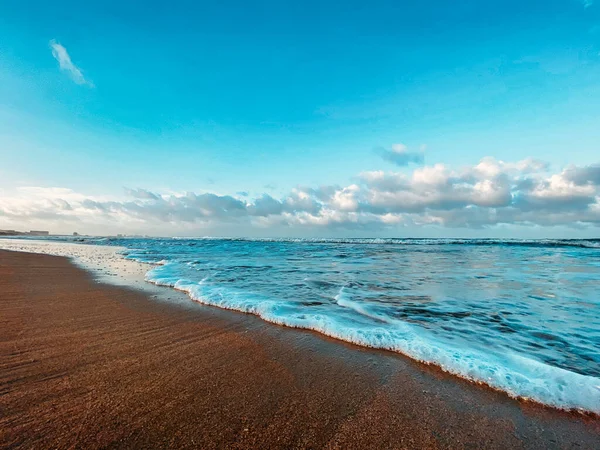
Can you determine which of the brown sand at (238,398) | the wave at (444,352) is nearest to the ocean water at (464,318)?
the wave at (444,352)

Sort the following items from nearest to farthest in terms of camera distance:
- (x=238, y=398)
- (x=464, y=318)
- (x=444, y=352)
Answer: (x=238, y=398)
(x=444, y=352)
(x=464, y=318)

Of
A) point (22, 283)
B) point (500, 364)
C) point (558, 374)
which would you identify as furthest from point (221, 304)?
point (22, 283)

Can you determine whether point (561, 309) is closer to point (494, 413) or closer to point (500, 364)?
point (500, 364)

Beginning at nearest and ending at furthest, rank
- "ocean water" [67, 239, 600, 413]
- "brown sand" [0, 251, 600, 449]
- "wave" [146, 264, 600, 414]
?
"brown sand" [0, 251, 600, 449]
"wave" [146, 264, 600, 414]
"ocean water" [67, 239, 600, 413]

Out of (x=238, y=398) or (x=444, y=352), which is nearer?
(x=238, y=398)

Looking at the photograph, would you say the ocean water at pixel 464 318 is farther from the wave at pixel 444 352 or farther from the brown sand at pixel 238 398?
the brown sand at pixel 238 398

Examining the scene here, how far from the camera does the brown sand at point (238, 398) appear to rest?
2143mm

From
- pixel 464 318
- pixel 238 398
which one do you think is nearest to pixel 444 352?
pixel 464 318

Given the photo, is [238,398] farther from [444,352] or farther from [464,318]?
[464,318]

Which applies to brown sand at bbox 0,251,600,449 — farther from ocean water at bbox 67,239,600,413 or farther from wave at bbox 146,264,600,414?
ocean water at bbox 67,239,600,413

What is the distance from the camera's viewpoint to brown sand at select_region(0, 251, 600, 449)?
214cm

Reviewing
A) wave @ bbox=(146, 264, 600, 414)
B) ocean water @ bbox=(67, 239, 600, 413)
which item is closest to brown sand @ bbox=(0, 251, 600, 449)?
wave @ bbox=(146, 264, 600, 414)

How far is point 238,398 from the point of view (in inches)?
104

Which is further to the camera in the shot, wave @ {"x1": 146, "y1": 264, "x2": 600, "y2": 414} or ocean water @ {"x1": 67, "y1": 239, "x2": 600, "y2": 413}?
ocean water @ {"x1": 67, "y1": 239, "x2": 600, "y2": 413}
